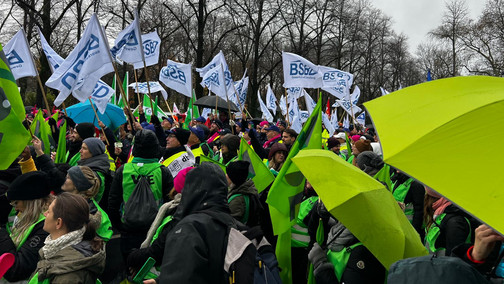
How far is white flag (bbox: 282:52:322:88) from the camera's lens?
350 inches

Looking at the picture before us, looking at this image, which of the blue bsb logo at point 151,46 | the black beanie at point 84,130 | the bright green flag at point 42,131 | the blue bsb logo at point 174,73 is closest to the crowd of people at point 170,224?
the black beanie at point 84,130

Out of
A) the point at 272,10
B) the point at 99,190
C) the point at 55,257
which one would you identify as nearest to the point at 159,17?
the point at 272,10

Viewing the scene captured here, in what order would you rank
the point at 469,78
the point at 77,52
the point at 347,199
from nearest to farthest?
the point at 469,78 < the point at 347,199 < the point at 77,52

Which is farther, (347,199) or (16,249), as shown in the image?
(16,249)

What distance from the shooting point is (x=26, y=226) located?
3.01 metres

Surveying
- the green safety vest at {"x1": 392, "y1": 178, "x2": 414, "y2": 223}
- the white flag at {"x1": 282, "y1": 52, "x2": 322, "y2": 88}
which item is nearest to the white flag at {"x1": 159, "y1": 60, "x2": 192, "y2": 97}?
the white flag at {"x1": 282, "y1": 52, "x2": 322, "y2": 88}

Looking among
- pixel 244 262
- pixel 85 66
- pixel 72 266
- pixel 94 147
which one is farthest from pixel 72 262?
pixel 85 66

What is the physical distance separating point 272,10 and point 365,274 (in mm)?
25663

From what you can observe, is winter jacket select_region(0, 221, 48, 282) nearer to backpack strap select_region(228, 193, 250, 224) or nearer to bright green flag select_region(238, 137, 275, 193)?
backpack strap select_region(228, 193, 250, 224)

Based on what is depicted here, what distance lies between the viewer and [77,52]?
20.5ft

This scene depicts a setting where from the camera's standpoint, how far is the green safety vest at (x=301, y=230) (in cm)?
378

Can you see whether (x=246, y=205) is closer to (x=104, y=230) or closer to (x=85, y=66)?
(x=104, y=230)

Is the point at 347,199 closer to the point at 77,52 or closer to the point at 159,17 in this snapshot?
the point at 77,52

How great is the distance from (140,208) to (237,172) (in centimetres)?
111
